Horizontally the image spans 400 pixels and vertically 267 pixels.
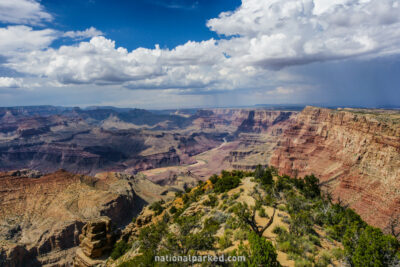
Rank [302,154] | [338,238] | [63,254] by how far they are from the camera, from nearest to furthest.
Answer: [338,238]
[63,254]
[302,154]

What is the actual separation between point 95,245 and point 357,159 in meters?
78.6

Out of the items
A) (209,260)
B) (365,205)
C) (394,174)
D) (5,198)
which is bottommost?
(5,198)

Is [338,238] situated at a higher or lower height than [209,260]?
lower

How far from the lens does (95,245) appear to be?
1410 inches

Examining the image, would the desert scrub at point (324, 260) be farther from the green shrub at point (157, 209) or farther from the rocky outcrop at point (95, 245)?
the rocky outcrop at point (95, 245)

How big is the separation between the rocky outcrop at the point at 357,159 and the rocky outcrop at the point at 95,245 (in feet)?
200

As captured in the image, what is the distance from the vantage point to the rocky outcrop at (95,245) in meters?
35.8

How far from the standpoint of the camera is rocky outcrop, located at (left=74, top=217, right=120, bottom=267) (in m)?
35.8

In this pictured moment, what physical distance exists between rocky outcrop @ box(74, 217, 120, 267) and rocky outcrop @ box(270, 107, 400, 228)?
6083 cm

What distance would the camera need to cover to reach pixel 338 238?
22.6m

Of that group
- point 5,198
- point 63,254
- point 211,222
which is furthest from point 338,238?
point 5,198

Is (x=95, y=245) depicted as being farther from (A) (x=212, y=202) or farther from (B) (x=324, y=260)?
(B) (x=324, y=260)

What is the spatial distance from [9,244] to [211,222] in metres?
60.3

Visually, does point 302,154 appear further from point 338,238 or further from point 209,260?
point 209,260
